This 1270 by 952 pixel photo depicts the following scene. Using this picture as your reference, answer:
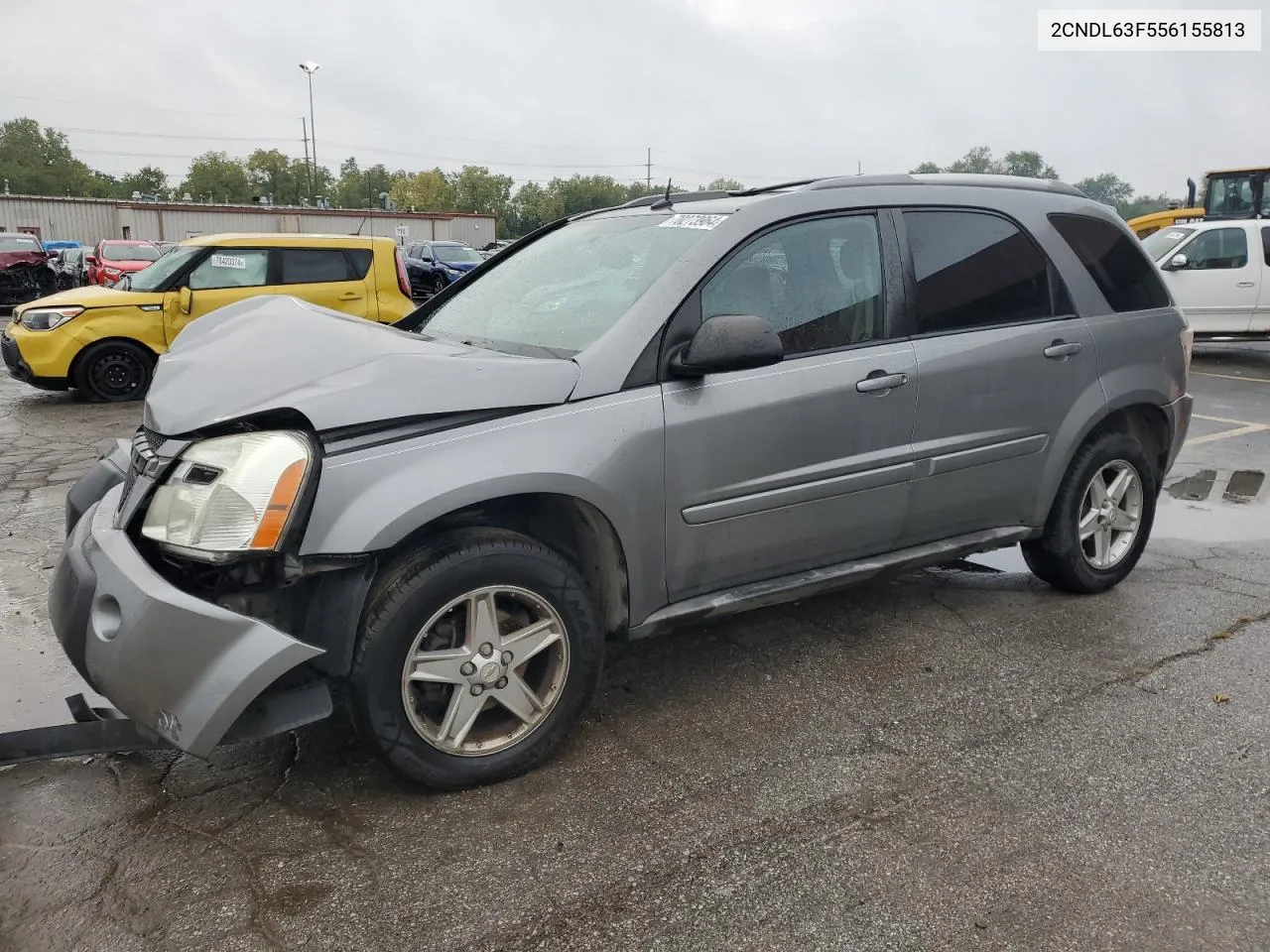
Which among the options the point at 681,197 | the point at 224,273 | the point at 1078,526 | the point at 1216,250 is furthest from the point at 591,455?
the point at 1216,250

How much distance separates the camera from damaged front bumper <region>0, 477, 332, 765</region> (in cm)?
243

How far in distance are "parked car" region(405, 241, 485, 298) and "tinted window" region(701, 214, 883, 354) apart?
2123cm

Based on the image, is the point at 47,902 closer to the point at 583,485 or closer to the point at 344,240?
the point at 583,485

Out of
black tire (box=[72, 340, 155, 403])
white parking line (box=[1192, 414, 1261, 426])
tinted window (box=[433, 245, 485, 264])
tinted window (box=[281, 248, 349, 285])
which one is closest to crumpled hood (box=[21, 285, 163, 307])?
black tire (box=[72, 340, 155, 403])

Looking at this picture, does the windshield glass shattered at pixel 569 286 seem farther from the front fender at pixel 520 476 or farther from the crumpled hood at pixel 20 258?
the crumpled hood at pixel 20 258

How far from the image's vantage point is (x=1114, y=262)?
4.40 m

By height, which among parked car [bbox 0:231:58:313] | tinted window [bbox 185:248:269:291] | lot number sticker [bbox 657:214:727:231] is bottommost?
lot number sticker [bbox 657:214:727:231]

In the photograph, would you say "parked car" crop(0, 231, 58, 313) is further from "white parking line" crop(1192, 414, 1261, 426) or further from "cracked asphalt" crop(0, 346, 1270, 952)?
"white parking line" crop(1192, 414, 1261, 426)

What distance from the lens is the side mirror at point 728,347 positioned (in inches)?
119

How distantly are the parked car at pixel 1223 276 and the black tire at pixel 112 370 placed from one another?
12924 mm

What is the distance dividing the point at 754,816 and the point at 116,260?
772 inches

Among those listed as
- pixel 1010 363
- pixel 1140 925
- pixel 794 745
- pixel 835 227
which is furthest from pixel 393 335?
pixel 1140 925

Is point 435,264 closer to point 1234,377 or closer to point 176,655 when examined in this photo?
point 1234,377

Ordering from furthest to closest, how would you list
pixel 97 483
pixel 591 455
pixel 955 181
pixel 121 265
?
pixel 121 265, pixel 955 181, pixel 97 483, pixel 591 455
